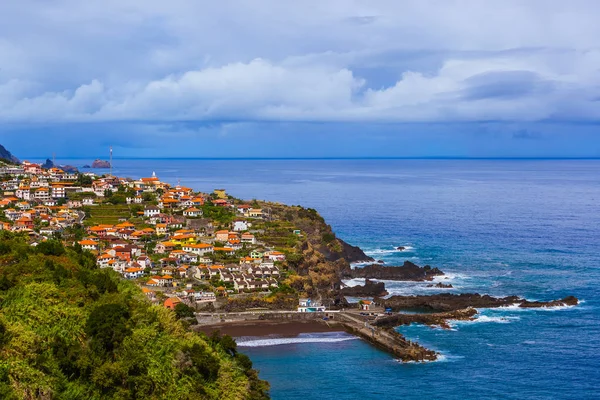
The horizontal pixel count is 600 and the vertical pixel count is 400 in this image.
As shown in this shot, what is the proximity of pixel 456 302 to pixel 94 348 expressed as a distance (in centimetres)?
3958

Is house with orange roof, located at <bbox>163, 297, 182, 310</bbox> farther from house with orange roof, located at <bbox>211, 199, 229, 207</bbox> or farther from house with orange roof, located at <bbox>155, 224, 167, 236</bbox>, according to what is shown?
house with orange roof, located at <bbox>211, 199, 229, 207</bbox>

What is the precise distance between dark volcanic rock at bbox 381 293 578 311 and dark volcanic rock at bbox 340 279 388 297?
3317 mm

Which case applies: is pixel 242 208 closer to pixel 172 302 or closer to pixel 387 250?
pixel 387 250

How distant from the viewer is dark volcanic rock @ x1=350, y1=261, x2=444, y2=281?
7381cm

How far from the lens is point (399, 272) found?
2958 inches

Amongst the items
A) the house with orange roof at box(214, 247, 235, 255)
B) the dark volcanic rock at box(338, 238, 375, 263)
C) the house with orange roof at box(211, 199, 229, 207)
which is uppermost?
the house with orange roof at box(211, 199, 229, 207)

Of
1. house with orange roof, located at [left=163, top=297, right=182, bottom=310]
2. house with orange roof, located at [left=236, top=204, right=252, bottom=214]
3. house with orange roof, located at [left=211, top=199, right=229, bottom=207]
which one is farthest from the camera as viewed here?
house with orange roof, located at [left=211, top=199, right=229, bottom=207]

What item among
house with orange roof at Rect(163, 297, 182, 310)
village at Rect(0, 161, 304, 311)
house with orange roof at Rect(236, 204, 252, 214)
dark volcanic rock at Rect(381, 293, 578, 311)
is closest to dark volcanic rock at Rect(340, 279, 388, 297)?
dark volcanic rock at Rect(381, 293, 578, 311)

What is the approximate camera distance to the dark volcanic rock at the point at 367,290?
66.8 meters

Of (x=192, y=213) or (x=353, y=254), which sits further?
(x=192, y=213)

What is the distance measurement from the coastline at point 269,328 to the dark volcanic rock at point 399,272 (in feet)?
64.1

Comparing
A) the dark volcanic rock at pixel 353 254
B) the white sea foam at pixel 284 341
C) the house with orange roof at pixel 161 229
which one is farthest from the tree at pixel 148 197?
the white sea foam at pixel 284 341

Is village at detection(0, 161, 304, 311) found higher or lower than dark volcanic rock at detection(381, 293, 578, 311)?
higher

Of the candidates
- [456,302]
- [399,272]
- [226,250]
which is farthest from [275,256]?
[456,302]
